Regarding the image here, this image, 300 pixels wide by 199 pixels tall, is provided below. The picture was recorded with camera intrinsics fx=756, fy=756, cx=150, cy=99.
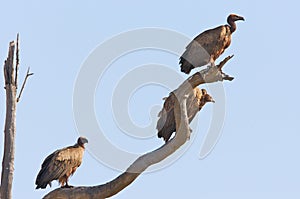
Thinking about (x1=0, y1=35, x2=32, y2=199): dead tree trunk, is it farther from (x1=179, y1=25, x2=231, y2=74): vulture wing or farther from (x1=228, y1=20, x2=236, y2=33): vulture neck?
(x1=228, y1=20, x2=236, y2=33): vulture neck

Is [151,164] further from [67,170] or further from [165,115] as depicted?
[67,170]

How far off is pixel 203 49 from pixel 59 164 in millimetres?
3292

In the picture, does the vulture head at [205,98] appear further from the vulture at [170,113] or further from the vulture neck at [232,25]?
the vulture neck at [232,25]

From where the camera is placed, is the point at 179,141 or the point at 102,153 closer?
the point at 179,141

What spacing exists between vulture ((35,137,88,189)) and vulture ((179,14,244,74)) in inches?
98.4

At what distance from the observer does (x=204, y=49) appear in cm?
1352

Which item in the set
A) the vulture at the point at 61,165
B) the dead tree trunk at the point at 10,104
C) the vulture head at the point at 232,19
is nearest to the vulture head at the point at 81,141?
the vulture at the point at 61,165

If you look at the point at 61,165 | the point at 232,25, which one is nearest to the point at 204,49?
the point at 232,25

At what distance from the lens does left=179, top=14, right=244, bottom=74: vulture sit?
13.4 meters

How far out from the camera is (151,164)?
1106 centimetres

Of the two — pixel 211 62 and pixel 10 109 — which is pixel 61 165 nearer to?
pixel 10 109

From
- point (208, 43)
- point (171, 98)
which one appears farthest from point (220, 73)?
point (208, 43)

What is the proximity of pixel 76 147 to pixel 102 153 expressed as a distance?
1.26 m

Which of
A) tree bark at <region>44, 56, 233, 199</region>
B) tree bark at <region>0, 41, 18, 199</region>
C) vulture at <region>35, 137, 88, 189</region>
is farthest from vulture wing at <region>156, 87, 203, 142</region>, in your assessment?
tree bark at <region>0, 41, 18, 199</region>
